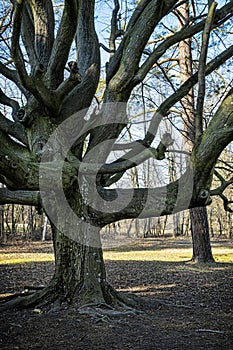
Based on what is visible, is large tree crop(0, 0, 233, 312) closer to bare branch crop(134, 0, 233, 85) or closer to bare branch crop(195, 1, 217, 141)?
bare branch crop(134, 0, 233, 85)

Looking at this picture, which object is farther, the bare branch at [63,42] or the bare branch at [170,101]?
the bare branch at [170,101]

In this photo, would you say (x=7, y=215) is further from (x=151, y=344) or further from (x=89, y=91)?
(x=151, y=344)

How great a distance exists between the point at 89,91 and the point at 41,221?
2204 centimetres

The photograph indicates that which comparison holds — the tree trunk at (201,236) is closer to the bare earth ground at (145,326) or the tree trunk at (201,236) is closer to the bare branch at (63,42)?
the bare earth ground at (145,326)

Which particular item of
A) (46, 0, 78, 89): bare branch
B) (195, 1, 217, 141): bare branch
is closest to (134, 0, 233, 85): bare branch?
(46, 0, 78, 89): bare branch

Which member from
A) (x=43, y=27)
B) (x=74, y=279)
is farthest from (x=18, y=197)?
(x=43, y=27)

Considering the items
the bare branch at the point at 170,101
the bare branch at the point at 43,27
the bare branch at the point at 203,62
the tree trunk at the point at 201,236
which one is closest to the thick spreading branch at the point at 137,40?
the bare branch at the point at 170,101

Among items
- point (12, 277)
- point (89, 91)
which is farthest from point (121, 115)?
point (12, 277)

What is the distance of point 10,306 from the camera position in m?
5.31

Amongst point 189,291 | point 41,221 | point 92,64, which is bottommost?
point 189,291

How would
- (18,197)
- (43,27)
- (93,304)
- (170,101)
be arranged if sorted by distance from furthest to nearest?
(43,27)
(170,101)
(18,197)
(93,304)

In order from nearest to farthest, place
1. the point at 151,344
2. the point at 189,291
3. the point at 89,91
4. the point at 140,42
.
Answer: the point at 151,344 < the point at 140,42 < the point at 89,91 < the point at 189,291

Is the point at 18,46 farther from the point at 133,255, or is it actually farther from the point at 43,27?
the point at 133,255

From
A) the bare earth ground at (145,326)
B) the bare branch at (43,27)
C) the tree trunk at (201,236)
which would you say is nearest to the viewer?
the bare earth ground at (145,326)
